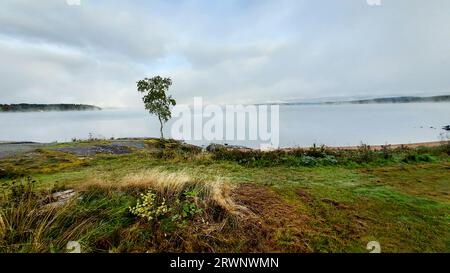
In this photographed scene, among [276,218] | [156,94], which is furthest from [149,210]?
[156,94]

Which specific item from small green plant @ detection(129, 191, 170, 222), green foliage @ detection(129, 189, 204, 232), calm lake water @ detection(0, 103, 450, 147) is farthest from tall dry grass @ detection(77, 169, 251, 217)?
calm lake water @ detection(0, 103, 450, 147)

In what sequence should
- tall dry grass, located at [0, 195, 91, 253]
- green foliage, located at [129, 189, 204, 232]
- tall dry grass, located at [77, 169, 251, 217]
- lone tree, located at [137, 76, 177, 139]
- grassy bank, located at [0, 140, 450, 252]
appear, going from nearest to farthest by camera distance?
1. tall dry grass, located at [0, 195, 91, 253]
2. grassy bank, located at [0, 140, 450, 252]
3. green foliage, located at [129, 189, 204, 232]
4. tall dry grass, located at [77, 169, 251, 217]
5. lone tree, located at [137, 76, 177, 139]

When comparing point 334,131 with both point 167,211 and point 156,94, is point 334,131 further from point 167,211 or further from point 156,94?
point 167,211

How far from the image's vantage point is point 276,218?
4.02 metres

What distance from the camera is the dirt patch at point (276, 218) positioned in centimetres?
337

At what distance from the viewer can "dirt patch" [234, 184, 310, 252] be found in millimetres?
3373

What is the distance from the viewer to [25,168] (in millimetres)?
7977

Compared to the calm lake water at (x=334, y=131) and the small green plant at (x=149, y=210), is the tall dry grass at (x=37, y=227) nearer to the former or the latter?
the small green plant at (x=149, y=210)

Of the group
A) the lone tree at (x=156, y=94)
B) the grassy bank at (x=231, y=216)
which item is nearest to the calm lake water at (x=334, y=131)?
the lone tree at (x=156, y=94)

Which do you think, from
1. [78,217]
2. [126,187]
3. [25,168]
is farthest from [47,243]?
Result: [25,168]

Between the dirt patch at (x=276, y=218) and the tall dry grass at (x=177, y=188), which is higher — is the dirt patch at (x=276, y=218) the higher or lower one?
the lower one

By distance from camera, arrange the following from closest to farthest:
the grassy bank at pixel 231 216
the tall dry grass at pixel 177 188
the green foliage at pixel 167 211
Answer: the grassy bank at pixel 231 216, the green foliage at pixel 167 211, the tall dry grass at pixel 177 188

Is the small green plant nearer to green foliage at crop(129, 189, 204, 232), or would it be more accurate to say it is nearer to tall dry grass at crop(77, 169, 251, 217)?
green foliage at crop(129, 189, 204, 232)

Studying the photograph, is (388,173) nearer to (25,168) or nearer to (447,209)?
(447,209)
